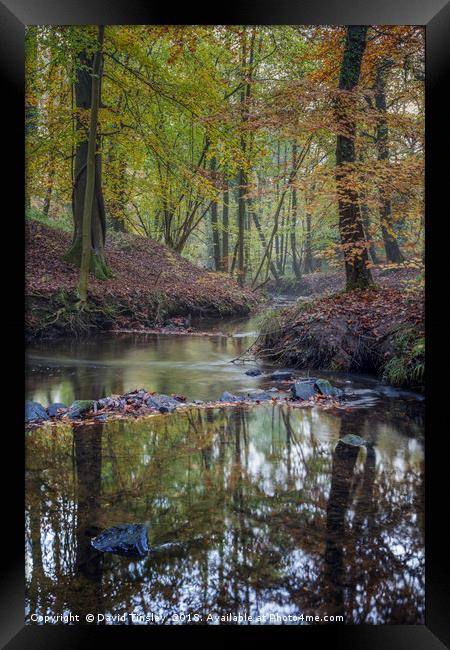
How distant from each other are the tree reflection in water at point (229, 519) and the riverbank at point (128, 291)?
1123 millimetres

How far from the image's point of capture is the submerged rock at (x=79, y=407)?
3.24m

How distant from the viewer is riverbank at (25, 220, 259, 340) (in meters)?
3.55

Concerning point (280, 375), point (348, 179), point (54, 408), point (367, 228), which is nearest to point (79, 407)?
point (54, 408)

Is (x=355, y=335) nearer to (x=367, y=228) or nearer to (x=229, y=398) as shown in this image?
(x=367, y=228)

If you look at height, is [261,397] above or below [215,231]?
below

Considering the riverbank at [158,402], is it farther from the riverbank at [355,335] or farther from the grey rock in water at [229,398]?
the riverbank at [355,335]

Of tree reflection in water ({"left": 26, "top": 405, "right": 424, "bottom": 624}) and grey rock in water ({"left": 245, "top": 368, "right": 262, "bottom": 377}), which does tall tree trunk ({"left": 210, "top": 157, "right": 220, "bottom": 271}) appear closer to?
grey rock in water ({"left": 245, "top": 368, "right": 262, "bottom": 377})

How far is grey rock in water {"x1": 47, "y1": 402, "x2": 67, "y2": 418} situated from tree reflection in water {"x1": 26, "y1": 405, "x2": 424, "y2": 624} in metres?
0.23

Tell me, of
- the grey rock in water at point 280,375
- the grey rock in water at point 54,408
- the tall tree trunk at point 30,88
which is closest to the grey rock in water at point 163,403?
the grey rock in water at point 54,408

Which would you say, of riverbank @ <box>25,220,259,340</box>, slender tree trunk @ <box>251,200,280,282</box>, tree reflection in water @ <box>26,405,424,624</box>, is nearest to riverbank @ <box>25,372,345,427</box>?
tree reflection in water @ <box>26,405,424,624</box>

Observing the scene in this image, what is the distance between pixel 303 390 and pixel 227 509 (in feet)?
5.75

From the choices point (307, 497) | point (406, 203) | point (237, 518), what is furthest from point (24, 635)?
point (406, 203)

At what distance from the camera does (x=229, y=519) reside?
2125 mm

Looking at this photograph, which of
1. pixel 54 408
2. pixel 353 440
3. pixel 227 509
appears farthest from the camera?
pixel 54 408
